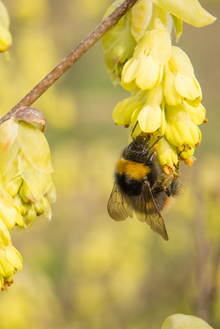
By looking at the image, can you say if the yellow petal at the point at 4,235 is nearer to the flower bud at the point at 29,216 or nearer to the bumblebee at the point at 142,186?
the flower bud at the point at 29,216

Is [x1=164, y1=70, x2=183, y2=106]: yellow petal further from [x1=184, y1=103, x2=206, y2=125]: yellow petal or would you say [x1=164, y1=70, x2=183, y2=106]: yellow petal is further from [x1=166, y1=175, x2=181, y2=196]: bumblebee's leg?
[x1=166, y1=175, x2=181, y2=196]: bumblebee's leg

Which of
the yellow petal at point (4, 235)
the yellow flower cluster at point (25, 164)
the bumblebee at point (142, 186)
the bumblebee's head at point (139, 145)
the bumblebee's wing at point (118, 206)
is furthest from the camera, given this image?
the bumblebee's wing at point (118, 206)

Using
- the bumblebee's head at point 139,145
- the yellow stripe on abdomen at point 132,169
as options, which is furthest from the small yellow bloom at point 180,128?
the yellow stripe on abdomen at point 132,169

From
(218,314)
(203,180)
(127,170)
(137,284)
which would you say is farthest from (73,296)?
(127,170)

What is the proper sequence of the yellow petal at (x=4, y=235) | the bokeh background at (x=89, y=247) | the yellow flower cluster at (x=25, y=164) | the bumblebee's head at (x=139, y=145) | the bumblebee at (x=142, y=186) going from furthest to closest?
the bokeh background at (x=89, y=247) < the bumblebee at (x=142, y=186) < the bumblebee's head at (x=139, y=145) < the yellow flower cluster at (x=25, y=164) < the yellow petal at (x=4, y=235)

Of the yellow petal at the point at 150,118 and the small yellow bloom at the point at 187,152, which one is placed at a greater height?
the yellow petal at the point at 150,118

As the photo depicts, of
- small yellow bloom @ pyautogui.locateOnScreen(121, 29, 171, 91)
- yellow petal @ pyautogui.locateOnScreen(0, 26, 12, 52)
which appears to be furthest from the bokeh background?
yellow petal @ pyautogui.locateOnScreen(0, 26, 12, 52)

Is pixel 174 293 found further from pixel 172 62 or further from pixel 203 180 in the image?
pixel 172 62
